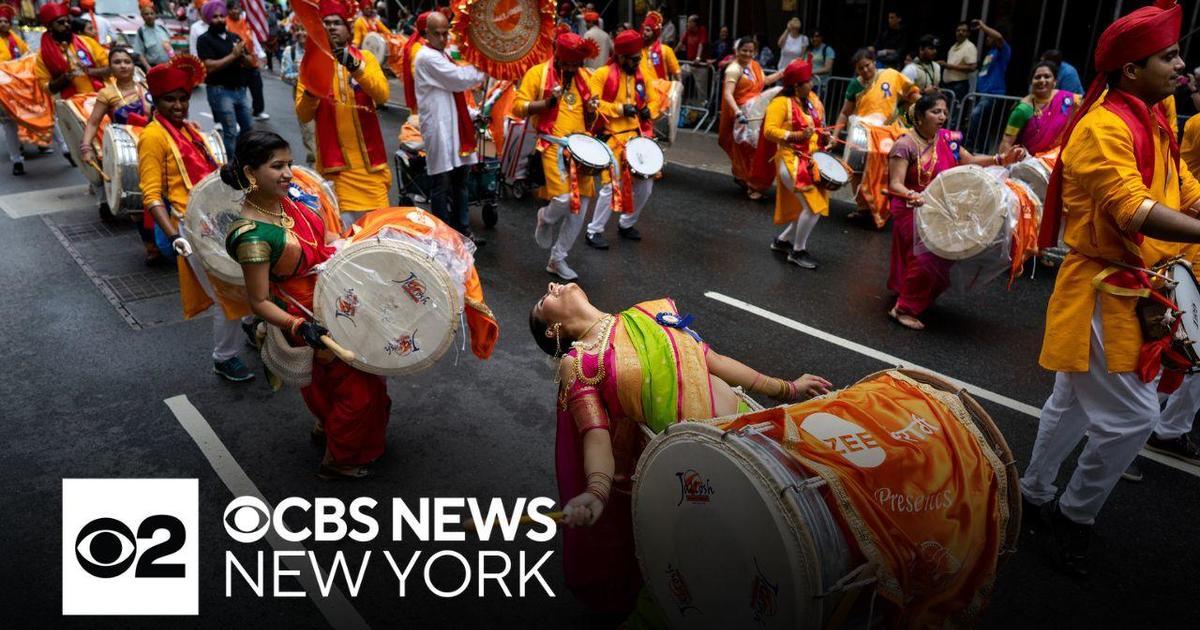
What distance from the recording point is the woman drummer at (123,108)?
688 cm

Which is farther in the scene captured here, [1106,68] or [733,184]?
[733,184]

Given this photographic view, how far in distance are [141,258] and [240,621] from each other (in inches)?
199

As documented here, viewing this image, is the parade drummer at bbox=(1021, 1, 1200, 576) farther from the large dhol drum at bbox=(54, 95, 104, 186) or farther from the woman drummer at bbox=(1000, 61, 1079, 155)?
the large dhol drum at bbox=(54, 95, 104, 186)

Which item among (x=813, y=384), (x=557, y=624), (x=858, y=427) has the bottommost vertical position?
(x=557, y=624)

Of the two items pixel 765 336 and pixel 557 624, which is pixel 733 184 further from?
pixel 557 624

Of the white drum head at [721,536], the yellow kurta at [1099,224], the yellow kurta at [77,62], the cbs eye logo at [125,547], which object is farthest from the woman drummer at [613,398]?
the yellow kurta at [77,62]

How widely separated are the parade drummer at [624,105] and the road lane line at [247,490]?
12.7ft

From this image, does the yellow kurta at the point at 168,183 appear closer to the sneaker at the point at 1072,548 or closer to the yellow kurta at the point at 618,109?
the yellow kurta at the point at 618,109

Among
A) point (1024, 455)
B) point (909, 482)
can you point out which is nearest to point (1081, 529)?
point (1024, 455)

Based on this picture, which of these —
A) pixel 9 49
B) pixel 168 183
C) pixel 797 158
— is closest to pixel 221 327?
pixel 168 183

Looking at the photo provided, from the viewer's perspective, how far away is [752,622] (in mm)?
2154

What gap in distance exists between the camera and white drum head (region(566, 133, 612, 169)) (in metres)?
6.68

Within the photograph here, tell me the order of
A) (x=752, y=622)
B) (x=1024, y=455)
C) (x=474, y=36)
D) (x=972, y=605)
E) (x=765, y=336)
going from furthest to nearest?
→ (x=474, y=36) < (x=765, y=336) < (x=1024, y=455) < (x=972, y=605) < (x=752, y=622)

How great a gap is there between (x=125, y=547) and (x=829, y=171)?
593 cm
